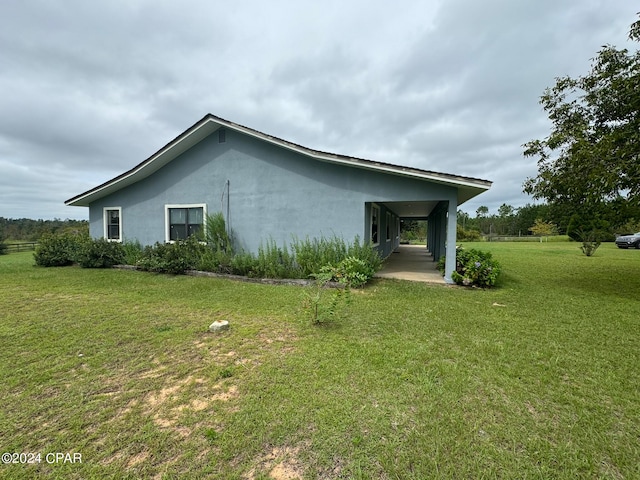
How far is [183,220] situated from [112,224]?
389 cm

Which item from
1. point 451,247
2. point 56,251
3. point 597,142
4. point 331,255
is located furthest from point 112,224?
point 597,142

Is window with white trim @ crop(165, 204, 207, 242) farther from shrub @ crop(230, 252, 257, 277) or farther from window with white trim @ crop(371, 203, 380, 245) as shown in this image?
window with white trim @ crop(371, 203, 380, 245)

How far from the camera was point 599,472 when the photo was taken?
6.23 feet

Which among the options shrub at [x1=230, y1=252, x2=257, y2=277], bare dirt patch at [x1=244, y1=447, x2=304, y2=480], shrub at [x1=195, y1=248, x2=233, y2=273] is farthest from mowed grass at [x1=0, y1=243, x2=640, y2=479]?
shrub at [x1=195, y1=248, x2=233, y2=273]

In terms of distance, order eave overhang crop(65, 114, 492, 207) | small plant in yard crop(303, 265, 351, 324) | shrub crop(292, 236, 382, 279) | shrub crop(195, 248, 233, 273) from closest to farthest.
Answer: small plant in yard crop(303, 265, 351, 324) < eave overhang crop(65, 114, 492, 207) < shrub crop(292, 236, 382, 279) < shrub crop(195, 248, 233, 273)

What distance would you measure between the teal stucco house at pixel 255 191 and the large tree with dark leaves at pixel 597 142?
2.14 meters

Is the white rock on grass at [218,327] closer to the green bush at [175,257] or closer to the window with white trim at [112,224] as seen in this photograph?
the green bush at [175,257]

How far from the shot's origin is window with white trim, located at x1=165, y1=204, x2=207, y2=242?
10984 millimetres

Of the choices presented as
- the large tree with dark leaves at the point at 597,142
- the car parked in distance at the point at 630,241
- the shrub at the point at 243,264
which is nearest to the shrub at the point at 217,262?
the shrub at the point at 243,264

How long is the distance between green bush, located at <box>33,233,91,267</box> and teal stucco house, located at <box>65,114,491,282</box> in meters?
1.00

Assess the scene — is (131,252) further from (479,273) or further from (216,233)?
(479,273)

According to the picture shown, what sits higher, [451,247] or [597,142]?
[597,142]

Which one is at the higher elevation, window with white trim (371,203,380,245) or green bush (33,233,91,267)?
window with white trim (371,203,380,245)

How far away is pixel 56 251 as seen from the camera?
11867 mm
